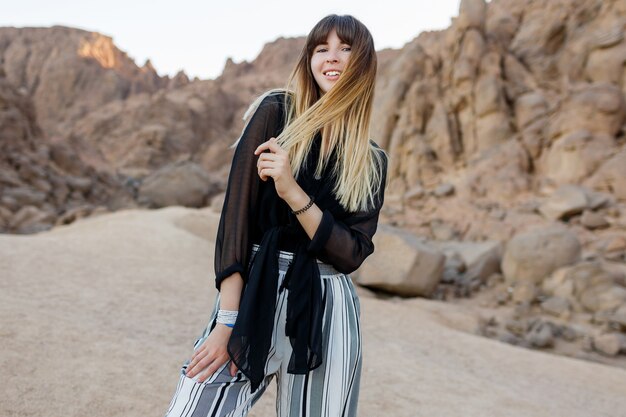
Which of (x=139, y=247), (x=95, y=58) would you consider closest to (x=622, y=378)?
(x=139, y=247)

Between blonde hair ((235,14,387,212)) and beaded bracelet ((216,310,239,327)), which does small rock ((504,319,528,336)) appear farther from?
beaded bracelet ((216,310,239,327))

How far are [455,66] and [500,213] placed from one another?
7.62m

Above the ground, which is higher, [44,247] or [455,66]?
[455,66]

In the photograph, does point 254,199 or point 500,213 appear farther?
point 500,213

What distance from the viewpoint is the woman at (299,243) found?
46.8 inches

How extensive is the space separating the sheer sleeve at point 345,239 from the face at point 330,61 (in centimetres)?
38

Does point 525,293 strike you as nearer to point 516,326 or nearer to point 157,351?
point 516,326

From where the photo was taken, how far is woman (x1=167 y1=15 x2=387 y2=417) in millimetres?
1188

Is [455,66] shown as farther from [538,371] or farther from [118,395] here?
[118,395]

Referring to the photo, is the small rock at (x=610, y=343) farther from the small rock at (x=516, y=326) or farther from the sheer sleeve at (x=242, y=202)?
the sheer sleeve at (x=242, y=202)

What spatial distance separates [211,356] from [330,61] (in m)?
0.92

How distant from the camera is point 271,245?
126 centimetres

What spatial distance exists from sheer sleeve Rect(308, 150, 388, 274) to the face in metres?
0.38

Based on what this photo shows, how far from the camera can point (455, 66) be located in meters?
18.5
